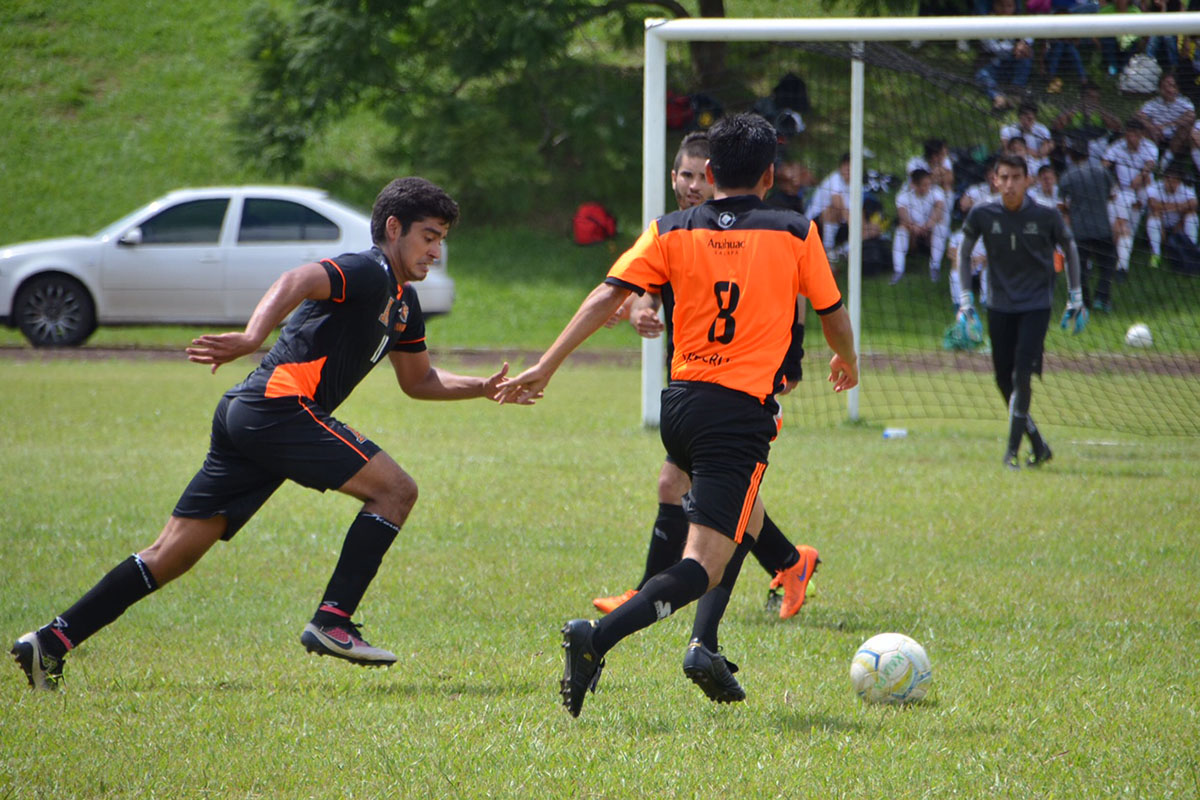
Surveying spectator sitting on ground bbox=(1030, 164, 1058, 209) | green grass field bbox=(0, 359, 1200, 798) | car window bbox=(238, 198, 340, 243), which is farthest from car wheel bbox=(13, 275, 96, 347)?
spectator sitting on ground bbox=(1030, 164, 1058, 209)

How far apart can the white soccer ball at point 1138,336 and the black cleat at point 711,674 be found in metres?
11.8

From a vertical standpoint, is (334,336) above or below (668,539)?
above

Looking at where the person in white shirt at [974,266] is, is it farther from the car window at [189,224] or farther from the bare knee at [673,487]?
the car window at [189,224]

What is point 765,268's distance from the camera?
4.16m

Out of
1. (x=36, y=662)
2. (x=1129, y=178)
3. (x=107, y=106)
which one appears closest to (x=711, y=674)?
(x=36, y=662)

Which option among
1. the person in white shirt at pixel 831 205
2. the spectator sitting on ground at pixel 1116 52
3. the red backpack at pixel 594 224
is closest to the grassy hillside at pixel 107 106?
the red backpack at pixel 594 224

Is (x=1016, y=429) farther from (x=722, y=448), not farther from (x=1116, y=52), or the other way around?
(x=722, y=448)

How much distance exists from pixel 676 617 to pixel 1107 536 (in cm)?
297

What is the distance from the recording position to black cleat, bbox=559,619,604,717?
3861mm

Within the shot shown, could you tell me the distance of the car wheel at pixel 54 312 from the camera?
57.3 ft

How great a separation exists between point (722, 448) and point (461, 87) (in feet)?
61.8

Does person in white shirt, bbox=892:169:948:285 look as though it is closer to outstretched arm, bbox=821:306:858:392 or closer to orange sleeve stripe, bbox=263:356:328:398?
outstretched arm, bbox=821:306:858:392

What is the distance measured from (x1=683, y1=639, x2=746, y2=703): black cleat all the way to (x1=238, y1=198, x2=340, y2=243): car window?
48.6 ft

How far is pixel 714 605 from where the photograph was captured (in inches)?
172
